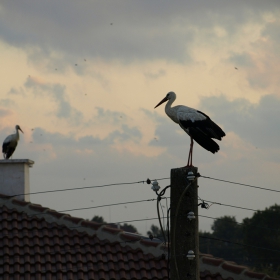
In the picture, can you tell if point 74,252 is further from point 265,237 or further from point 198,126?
point 265,237

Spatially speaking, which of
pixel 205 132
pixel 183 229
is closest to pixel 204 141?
pixel 205 132

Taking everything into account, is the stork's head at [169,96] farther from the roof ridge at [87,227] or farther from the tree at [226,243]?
the tree at [226,243]

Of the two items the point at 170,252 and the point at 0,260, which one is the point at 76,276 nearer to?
the point at 0,260

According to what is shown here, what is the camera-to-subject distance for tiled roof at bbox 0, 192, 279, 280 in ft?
43.3

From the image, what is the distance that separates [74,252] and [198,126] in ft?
11.3

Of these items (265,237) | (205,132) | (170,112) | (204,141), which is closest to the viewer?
(204,141)

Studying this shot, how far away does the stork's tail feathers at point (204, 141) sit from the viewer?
11281mm

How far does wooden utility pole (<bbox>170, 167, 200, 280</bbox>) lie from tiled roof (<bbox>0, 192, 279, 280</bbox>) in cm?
452

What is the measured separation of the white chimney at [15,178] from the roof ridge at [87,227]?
49 centimetres

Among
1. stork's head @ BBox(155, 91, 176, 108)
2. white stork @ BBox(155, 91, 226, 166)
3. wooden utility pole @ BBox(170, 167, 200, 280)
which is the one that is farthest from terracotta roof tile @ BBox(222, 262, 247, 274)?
wooden utility pole @ BBox(170, 167, 200, 280)

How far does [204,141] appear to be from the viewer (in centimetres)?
1162

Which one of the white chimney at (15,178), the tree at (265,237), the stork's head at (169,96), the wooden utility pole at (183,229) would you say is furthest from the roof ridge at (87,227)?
the tree at (265,237)

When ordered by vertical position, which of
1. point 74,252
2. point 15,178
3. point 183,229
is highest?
point 15,178

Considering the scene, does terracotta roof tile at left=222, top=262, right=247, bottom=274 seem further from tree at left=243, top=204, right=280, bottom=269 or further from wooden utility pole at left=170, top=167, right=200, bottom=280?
tree at left=243, top=204, right=280, bottom=269
